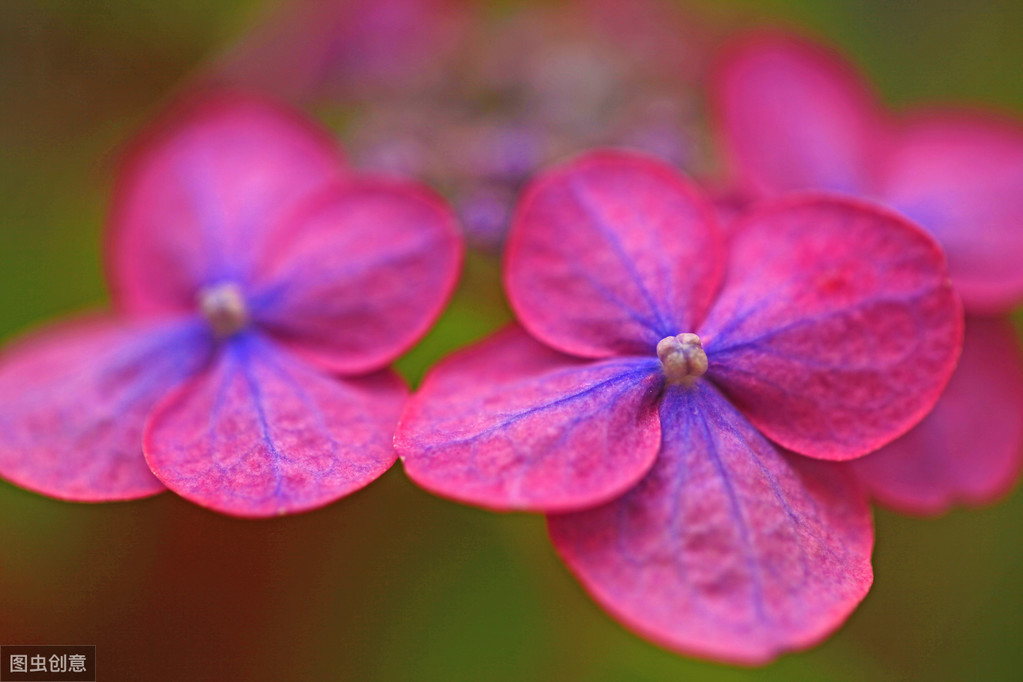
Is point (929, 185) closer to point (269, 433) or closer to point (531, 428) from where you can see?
point (531, 428)

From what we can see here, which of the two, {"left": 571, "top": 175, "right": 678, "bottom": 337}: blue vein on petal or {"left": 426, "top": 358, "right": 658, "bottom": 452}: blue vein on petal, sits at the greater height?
{"left": 571, "top": 175, "right": 678, "bottom": 337}: blue vein on petal

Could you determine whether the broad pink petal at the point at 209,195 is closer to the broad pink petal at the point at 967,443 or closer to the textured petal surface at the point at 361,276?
the textured petal surface at the point at 361,276

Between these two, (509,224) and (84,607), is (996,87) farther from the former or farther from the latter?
(84,607)

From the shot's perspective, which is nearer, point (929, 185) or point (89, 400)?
point (89, 400)

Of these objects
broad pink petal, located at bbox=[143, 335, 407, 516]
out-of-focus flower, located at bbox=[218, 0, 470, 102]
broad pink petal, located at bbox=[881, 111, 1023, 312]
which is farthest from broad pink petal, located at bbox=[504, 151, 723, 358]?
out-of-focus flower, located at bbox=[218, 0, 470, 102]

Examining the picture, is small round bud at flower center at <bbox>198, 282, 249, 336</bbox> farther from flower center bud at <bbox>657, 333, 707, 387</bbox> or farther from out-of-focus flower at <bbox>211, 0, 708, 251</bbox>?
flower center bud at <bbox>657, 333, 707, 387</bbox>

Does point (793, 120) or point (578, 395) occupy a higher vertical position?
point (793, 120)

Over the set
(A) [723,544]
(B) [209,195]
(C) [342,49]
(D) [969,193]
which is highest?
(C) [342,49]

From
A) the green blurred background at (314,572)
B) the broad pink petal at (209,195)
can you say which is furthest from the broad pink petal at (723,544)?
the broad pink petal at (209,195)

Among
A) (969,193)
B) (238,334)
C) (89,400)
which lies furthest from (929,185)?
(89,400)
